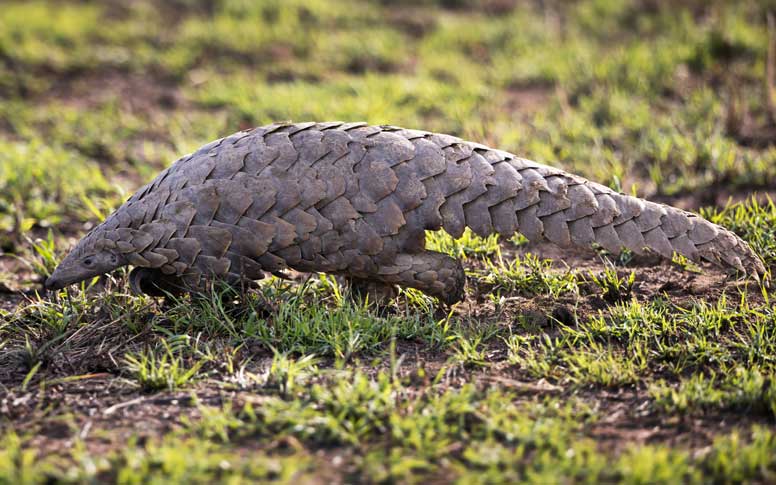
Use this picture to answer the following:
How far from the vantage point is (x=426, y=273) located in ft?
10.3

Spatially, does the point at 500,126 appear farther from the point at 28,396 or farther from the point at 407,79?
the point at 28,396

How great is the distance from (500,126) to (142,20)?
432 cm

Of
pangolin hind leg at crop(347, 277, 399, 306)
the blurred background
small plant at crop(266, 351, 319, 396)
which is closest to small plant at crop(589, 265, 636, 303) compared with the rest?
the blurred background

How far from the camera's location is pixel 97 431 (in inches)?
101

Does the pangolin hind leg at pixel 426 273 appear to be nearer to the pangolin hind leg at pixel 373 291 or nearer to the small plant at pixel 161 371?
the pangolin hind leg at pixel 373 291

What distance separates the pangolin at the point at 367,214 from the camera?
3072 millimetres

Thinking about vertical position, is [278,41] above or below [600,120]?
above

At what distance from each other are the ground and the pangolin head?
15 centimetres

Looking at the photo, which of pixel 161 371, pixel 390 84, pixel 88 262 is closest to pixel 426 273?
pixel 161 371

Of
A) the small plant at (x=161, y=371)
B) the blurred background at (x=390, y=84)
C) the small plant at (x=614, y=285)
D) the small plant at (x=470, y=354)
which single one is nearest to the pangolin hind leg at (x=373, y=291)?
the small plant at (x=470, y=354)

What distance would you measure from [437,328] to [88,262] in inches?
55.0

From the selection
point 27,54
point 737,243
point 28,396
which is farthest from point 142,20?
point 737,243

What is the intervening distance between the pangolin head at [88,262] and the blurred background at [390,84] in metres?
1.11

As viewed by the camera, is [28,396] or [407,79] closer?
[28,396]
